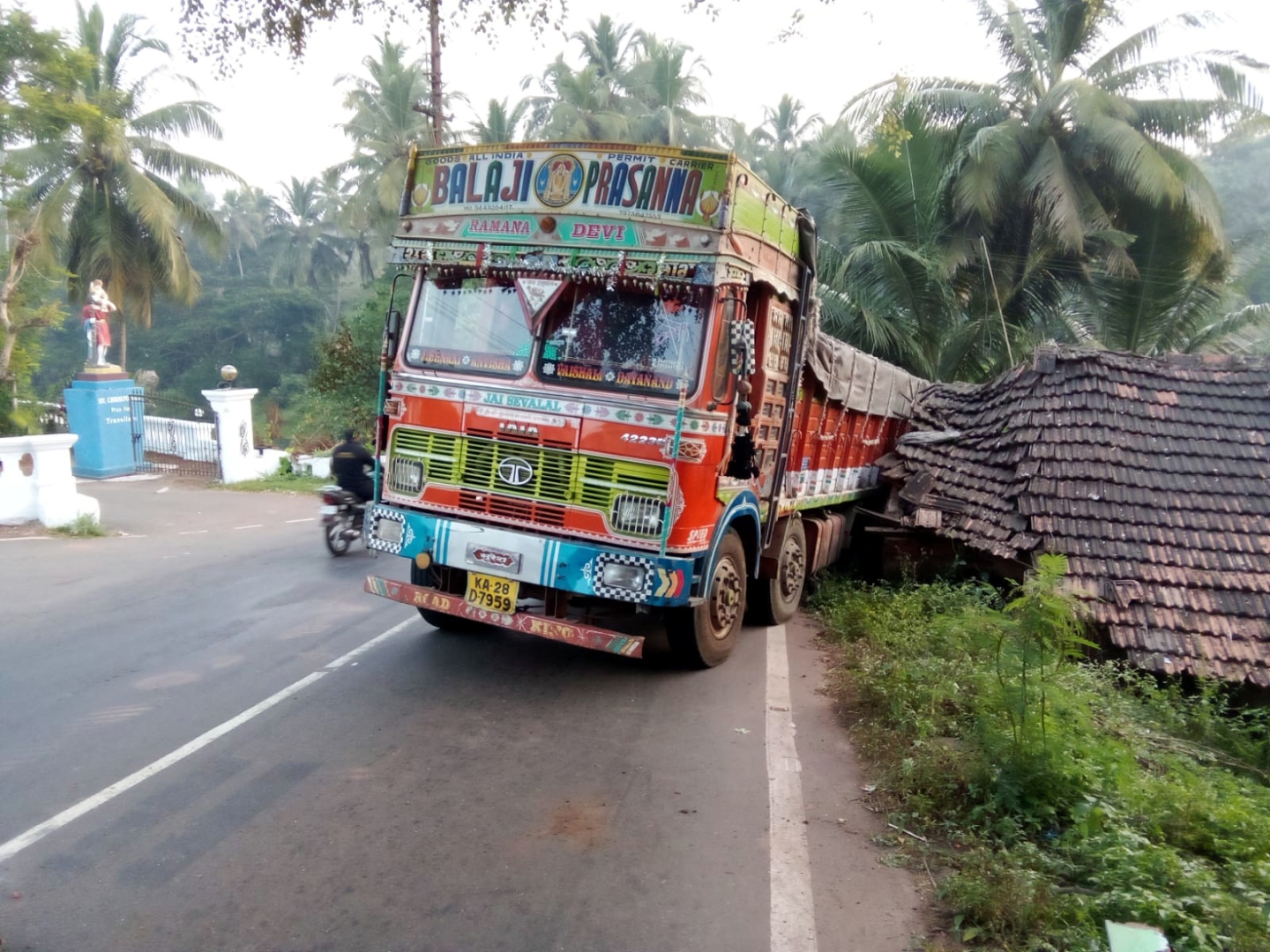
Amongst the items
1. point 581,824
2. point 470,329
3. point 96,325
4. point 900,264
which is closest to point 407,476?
point 470,329

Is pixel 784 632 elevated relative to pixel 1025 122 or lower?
lower

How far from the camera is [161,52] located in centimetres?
2478

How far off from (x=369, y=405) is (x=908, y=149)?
12374 mm

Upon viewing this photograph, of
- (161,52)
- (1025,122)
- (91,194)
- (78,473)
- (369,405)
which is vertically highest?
(161,52)

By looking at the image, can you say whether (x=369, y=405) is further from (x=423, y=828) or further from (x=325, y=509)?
(x=423, y=828)

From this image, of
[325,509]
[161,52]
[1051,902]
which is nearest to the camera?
[1051,902]

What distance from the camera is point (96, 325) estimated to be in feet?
59.7

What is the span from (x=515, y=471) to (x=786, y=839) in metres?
2.83

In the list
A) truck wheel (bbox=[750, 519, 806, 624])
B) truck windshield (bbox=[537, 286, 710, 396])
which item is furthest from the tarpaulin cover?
truck windshield (bbox=[537, 286, 710, 396])

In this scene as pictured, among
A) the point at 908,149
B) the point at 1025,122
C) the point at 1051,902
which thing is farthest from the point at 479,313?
the point at 1025,122

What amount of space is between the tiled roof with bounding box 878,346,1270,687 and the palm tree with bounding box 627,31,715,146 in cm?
2424

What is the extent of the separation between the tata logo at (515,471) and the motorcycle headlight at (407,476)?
0.62 metres

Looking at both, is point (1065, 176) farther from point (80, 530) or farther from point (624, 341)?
point (80, 530)

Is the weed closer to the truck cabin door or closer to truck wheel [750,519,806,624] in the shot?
truck wheel [750,519,806,624]
